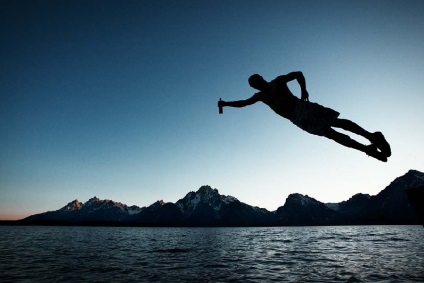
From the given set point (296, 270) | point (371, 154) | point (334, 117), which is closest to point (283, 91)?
point (334, 117)

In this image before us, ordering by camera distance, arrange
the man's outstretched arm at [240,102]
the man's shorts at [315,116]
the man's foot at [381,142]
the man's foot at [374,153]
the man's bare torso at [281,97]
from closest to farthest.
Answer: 1. the man's foot at [381,142]
2. the man's foot at [374,153]
3. the man's shorts at [315,116]
4. the man's bare torso at [281,97]
5. the man's outstretched arm at [240,102]

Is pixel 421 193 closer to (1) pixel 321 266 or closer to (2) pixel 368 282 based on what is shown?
(2) pixel 368 282

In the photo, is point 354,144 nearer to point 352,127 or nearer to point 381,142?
point 352,127

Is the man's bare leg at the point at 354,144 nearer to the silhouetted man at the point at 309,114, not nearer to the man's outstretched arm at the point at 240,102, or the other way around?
the silhouetted man at the point at 309,114

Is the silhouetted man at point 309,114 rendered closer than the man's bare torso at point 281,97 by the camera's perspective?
Yes

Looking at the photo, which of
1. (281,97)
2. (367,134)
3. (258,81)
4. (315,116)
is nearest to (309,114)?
(315,116)

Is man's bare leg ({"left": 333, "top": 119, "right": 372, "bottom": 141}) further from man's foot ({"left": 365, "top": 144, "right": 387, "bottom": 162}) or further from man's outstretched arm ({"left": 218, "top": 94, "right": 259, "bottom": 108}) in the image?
man's outstretched arm ({"left": 218, "top": 94, "right": 259, "bottom": 108})

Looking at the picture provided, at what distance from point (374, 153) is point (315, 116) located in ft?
4.97

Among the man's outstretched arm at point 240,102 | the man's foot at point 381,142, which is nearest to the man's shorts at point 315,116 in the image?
the man's foot at point 381,142

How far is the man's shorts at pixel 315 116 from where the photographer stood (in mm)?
6027

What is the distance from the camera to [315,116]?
239 inches

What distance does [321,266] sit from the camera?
2023 centimetres

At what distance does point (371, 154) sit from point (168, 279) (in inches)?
585

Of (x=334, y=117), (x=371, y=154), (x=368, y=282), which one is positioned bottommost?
(x=368, y=282)
